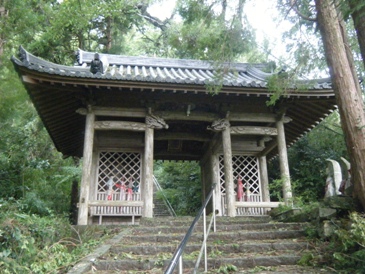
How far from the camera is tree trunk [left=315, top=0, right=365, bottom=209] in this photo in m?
4.38

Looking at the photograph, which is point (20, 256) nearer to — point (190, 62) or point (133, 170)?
point (133, 170)

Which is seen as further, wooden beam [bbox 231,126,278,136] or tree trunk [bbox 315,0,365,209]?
wooden beam [bbox 231,126,278,136]

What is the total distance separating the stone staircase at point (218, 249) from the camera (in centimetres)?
414

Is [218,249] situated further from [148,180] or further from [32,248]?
[148,180]

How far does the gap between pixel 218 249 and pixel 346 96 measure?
286cm

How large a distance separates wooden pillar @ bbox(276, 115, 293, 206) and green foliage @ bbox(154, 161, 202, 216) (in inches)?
248

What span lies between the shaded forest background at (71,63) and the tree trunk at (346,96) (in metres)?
0.76

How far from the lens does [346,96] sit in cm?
472

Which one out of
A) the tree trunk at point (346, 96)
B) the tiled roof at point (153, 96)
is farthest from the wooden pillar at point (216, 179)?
the tree trunk at point (346, 96)

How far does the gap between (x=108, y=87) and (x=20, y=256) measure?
394 centimetres

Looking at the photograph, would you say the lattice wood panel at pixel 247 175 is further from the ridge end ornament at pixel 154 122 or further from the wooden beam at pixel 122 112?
the wooden beam at pixel 122 112

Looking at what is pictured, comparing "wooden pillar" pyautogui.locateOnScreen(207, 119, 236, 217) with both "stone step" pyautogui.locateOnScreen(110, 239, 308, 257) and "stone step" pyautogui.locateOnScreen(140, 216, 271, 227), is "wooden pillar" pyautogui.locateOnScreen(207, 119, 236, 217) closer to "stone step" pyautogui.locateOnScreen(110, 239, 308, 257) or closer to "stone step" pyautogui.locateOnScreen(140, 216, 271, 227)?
"stone step" pyautogui.locateOnScreen(140, 216, 271, 227)

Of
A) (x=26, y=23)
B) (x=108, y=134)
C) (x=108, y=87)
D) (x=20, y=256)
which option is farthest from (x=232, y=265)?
(x=26, y=23)

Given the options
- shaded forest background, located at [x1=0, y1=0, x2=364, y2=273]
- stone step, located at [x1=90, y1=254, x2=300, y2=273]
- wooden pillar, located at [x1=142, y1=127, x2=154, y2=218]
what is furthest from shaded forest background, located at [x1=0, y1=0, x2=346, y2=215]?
stone step, located at [x1=90, y1=254, x2=300, y2=273]
